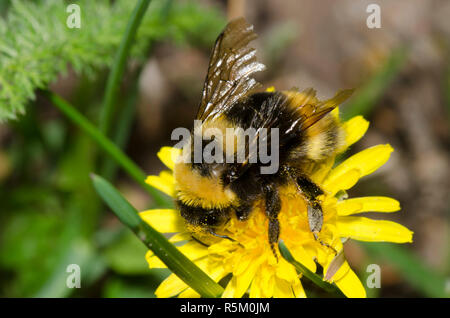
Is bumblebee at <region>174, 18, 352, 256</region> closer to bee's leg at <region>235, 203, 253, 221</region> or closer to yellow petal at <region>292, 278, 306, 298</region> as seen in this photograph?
bee's leg at <region>235, 203, 253, 221</region>

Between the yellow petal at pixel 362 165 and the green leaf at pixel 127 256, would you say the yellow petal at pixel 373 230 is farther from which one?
the green leaf at pixel 127 256

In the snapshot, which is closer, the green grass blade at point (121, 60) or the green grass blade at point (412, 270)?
the green grass blade at point (121, 60)

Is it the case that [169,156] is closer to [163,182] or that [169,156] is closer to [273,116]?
[163,182]

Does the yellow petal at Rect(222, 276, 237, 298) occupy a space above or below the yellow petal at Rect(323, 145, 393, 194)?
below

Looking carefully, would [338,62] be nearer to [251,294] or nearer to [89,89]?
[89,89]

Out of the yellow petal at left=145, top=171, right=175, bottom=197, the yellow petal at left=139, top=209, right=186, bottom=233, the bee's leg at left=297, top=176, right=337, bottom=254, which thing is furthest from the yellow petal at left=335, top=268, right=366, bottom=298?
the yellow petal at left=145, top=171, right=175, bottom=197

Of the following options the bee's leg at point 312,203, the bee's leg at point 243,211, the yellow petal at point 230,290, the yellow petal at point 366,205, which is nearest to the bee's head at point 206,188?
the bee's leg at point 243,211

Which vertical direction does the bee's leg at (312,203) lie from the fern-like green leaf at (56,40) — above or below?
below
